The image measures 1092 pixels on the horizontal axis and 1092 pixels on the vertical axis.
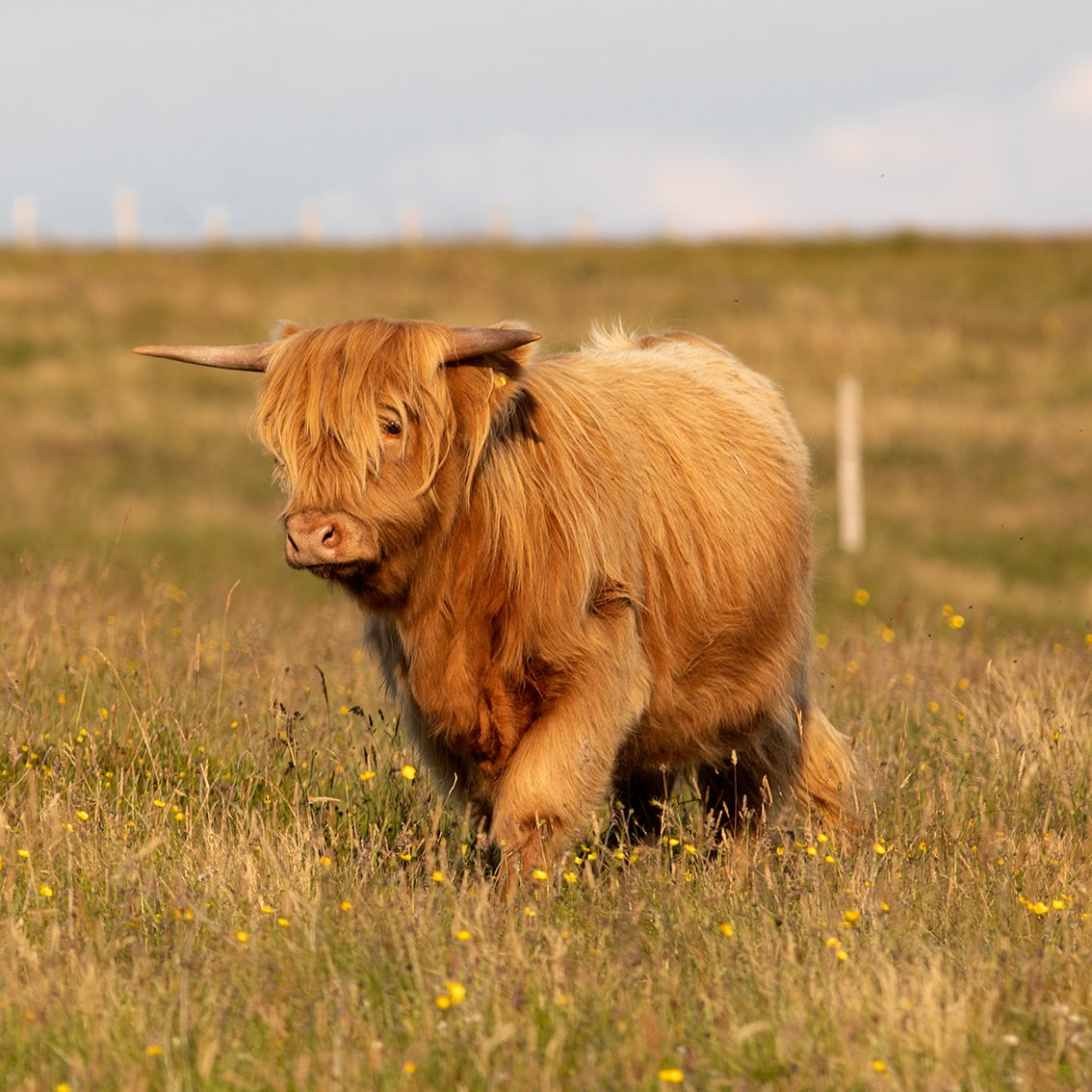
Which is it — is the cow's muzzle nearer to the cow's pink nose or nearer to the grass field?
the cow's pink nose

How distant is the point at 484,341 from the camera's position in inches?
170

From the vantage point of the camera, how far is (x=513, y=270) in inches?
1235

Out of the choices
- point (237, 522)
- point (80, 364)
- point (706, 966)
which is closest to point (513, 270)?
point (80, 364)

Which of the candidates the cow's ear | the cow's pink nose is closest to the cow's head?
the cow's pink nose

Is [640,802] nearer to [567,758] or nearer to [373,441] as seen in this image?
[567,758]

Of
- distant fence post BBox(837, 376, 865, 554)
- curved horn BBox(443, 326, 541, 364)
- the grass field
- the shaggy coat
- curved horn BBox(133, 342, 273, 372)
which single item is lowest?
distant fence post BBox(837, 376, 865, 554)

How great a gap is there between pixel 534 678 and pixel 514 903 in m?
0.67

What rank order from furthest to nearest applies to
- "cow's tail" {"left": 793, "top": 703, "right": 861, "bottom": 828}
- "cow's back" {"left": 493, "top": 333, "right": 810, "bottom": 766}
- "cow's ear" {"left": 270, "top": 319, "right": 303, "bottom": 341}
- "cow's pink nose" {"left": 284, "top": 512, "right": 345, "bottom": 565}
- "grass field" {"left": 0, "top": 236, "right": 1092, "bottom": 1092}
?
"cow's tail" {"left": 793, "top": 703, "right": 861, "bottom": 828}
"cow's ear" {"left": 270, "top": 319, "right": 303, "bottom": 341}
"cow's back" {"left": 493, "top": 333, "right": 810, "bottom": 766}
"cow's pink nose" {"left": 284, "top": 512, "right": 345, "bottom": 565}
"grass field" {"left": 0, "top": 236, "right": 1092, "bottom": 1092}

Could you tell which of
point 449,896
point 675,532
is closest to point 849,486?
point 675,532

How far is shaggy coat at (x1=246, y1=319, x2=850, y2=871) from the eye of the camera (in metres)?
4.23

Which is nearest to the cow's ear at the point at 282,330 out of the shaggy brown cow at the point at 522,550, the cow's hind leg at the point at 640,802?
the shaggy brown cow at the point at 522,550

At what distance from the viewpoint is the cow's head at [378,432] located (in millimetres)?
4141

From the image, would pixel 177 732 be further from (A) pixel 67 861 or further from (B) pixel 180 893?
(B) pixel 180 893

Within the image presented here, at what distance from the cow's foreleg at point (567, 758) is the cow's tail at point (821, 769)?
142cm
